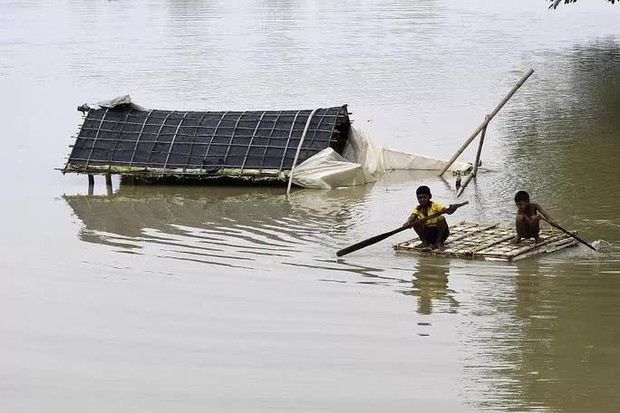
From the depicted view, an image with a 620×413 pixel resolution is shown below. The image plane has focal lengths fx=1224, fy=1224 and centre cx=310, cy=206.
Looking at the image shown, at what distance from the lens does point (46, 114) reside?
21797 millimetres

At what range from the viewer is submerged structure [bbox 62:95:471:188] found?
49.8 ft

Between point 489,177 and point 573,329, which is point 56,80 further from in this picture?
point 573,329

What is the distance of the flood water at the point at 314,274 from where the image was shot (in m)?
8.16

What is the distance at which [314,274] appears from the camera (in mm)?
10930

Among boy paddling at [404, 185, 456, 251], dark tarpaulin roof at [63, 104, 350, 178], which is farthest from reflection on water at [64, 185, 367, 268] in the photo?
boy paddling at [404, 185, 456, 251]

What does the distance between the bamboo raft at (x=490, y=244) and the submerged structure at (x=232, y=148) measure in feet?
11.1

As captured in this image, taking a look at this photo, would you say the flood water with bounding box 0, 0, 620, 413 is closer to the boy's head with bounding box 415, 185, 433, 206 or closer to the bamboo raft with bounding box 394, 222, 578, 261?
the bamboo raft with bounding box 394, 222, 578, 261

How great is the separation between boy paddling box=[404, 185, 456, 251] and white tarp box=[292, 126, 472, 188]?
150 inches

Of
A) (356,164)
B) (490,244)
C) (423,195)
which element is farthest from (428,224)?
(356,164)

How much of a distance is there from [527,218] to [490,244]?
42cm

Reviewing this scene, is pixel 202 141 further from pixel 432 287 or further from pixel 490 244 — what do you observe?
pixel 432 287

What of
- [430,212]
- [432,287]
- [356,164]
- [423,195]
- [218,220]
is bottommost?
[432,287]

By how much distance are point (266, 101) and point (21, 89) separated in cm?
585

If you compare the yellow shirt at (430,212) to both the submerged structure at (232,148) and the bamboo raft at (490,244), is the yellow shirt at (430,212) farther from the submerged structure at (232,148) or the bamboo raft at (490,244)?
the submerged structure at (232,148)
